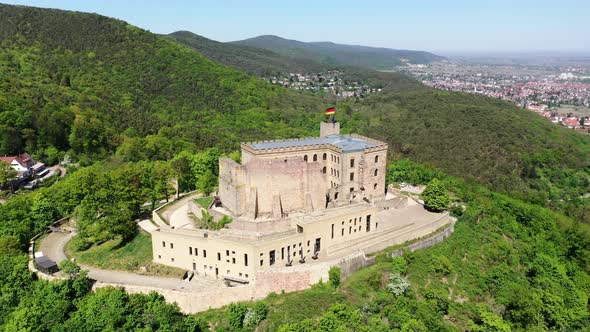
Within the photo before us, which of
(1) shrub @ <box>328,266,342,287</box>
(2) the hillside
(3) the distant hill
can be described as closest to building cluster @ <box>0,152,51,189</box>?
(3) the distant hill

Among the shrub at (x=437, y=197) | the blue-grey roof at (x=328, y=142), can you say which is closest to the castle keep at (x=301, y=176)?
the blue-grey roof at (x=328, y=142)

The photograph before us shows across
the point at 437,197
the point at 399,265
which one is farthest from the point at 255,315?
the point at 437,197

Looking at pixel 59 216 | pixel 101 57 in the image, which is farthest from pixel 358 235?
pixel 101 57

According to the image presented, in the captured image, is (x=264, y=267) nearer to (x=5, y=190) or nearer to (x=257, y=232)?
(x=257, y=232)

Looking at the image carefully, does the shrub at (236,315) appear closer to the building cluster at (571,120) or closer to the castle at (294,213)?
the castle at (294,213)

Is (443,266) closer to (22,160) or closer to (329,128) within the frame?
(329,128)
